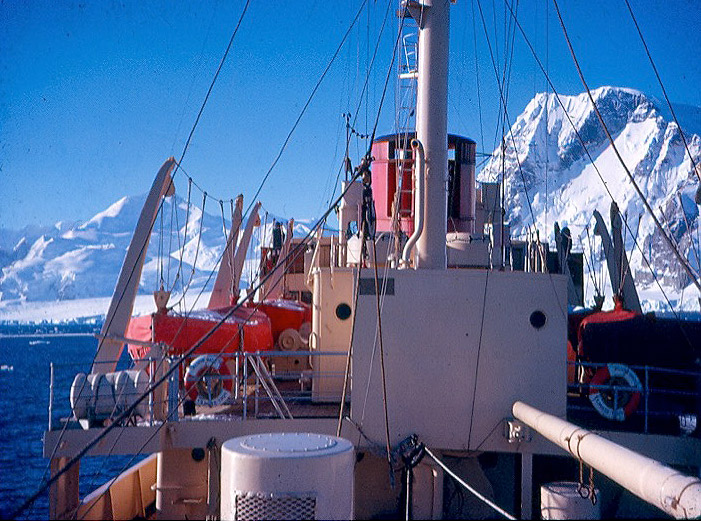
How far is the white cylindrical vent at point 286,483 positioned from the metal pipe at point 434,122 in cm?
543

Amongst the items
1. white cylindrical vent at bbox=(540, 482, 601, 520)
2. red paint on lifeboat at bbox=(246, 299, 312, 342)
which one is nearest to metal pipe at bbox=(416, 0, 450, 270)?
white cylindrical vent at bbox=(540, 482, 601, 520)

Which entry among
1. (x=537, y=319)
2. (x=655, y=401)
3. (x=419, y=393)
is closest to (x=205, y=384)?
(x=419, y=393)

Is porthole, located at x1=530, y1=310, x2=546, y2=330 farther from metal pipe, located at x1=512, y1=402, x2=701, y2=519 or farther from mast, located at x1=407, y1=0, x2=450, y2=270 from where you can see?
metal pipe, located at x1=512, y1=402, x2=701, y2=519

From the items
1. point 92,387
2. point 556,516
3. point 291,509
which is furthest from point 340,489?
point 92,387

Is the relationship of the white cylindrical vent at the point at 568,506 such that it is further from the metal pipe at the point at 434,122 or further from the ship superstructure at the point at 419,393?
the metal pipe at the point at 434,122

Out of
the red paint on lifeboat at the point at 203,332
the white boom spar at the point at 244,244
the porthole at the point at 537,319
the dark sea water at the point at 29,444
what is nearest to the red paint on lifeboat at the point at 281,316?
the red paint on lifeboat at the point at 203,332

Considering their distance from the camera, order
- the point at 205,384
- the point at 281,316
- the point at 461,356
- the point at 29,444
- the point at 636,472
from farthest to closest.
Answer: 1. the point at 29,444
2. the point at 281,316
3. the point at 205,384
4. the point at 461,356
5. the point at 636,472

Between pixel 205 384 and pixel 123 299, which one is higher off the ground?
pixel 123 299

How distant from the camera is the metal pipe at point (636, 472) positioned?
170 inches

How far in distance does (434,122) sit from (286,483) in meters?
6.65

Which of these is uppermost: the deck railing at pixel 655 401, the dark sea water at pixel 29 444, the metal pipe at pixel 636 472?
the metal pipe at pixel 636 472

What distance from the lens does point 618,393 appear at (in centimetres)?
1098

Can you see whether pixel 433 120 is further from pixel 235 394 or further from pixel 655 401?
pixel 655 401

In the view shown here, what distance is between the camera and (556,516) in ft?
25.1
